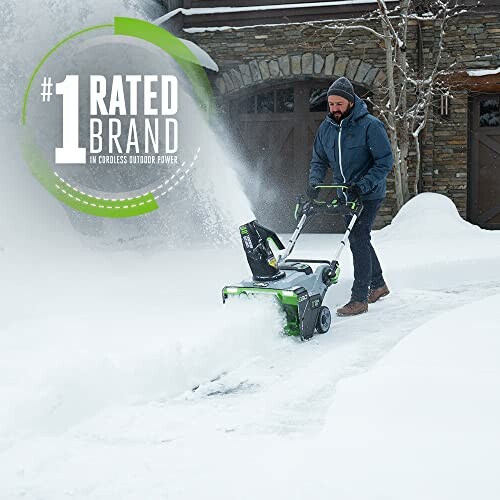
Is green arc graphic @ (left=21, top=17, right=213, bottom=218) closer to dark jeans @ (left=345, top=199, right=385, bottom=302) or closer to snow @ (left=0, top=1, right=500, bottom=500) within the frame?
snow @ (left=0, top=1, right=500, bottom=500)

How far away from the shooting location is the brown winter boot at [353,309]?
5.12m

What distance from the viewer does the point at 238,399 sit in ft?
10.6

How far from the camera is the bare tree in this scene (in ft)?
33.9

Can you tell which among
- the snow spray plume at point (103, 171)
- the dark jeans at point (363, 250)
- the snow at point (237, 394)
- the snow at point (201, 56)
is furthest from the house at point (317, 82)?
the dark jeans at point (363, 250)

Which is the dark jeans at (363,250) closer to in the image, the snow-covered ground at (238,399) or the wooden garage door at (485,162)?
the snow-covered ground at (238,399)

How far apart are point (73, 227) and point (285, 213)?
4.24 meters

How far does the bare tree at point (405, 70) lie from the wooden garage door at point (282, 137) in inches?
45.9

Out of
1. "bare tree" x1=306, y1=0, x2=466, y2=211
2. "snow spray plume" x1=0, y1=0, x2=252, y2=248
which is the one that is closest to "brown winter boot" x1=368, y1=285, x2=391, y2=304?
"snow spray plume" x1=0, y1=0, x2=252, y2=248

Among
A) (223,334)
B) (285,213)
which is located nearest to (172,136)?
(285,213)

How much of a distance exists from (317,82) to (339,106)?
7.08 m

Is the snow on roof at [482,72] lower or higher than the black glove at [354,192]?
higher

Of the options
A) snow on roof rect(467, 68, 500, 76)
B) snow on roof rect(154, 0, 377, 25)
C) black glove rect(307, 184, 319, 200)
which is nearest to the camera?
black glove rect(307, 184, 319, 200)

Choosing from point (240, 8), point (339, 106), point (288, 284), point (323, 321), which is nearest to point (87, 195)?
point (240, 8)

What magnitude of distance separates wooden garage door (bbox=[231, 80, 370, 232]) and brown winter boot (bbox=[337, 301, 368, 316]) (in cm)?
666
